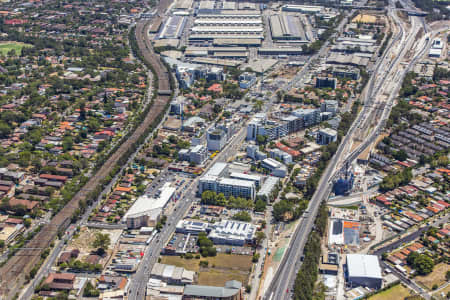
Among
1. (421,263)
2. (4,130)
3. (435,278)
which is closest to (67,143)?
(4,130)

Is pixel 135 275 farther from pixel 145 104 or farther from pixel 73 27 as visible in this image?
pixel 73 27

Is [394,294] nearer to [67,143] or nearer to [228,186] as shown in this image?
[228,186]

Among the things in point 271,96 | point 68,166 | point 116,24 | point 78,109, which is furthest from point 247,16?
point 68,166

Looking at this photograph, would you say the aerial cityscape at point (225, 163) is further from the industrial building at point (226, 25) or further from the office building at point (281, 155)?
the industrial building at point (226, 25)

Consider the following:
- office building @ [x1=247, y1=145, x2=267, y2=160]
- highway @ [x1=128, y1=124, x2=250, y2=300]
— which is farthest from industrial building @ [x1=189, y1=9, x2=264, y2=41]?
office building @ [x1=247, y1=145, x2=267, y2=160]

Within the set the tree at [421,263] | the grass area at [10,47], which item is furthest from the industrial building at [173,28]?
the tree at [421,263]

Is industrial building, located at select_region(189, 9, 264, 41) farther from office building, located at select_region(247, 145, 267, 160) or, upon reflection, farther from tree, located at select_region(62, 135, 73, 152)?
office building, located at select_region(247, 145, 267, 160)
